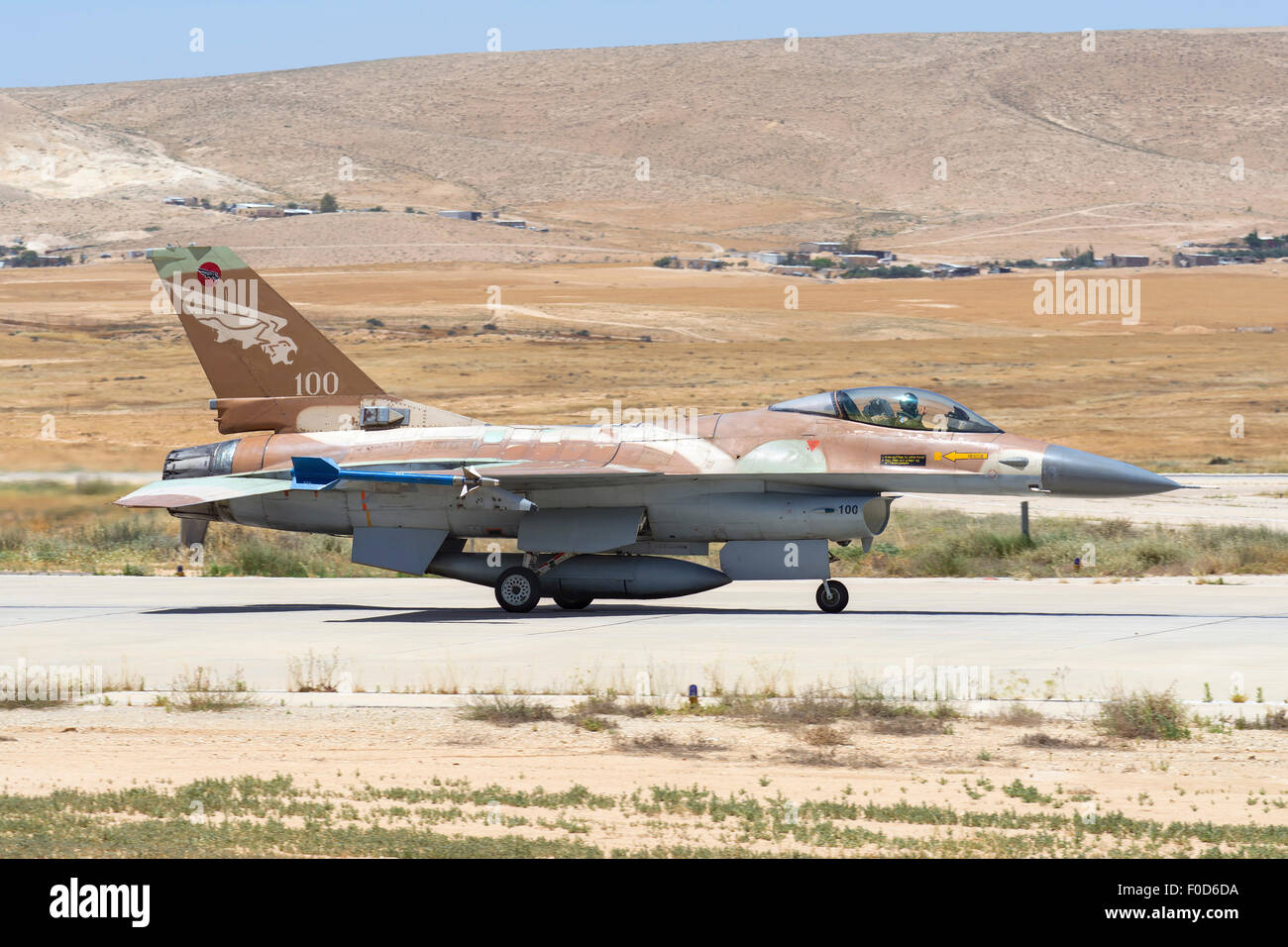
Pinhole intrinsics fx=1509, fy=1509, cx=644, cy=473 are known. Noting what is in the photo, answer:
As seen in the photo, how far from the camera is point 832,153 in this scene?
19562 centimetres

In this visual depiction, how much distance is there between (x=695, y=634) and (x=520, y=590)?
346 cm

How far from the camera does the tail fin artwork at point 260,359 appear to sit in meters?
21.8

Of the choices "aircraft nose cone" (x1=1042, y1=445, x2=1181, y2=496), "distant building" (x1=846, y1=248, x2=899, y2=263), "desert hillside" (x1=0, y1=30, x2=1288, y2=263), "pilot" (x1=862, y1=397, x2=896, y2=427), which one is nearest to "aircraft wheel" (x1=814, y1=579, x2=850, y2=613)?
"pilot" (x1=862, y1=397, x2=896, y2=427)

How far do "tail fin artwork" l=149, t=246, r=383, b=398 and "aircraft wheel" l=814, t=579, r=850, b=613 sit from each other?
24.2 ft

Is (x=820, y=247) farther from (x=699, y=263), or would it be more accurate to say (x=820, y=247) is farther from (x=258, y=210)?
(x=258, y=210)

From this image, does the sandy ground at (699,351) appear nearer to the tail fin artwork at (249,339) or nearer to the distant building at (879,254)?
the distant building at (879,254)

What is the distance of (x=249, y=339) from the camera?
2189 centimetres

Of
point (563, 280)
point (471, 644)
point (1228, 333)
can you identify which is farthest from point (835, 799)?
point (563, 280)

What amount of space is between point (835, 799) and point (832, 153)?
192m

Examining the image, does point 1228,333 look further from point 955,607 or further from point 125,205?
point 125,205

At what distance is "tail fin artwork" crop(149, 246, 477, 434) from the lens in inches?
857

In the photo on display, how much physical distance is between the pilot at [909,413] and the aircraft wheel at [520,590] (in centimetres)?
532

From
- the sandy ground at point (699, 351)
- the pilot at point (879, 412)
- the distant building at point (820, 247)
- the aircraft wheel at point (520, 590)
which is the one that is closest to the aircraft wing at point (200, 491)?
the aircraft wheel at point (520, 590)

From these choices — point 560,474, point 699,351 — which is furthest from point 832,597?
point 699,351
